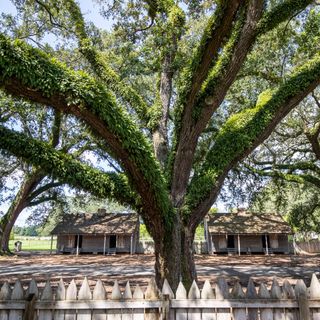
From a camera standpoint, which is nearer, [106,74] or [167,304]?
[167,304]

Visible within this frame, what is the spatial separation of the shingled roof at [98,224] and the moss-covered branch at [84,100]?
27.5 metres

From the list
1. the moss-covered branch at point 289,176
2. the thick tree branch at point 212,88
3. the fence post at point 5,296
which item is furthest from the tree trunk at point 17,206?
the fence post at point 5,296

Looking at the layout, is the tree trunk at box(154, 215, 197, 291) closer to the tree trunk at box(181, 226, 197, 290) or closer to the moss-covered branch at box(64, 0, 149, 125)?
the tree trunk at box(181, 226, 197, 290)

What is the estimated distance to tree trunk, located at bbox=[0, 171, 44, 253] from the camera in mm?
24469

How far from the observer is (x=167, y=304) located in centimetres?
348

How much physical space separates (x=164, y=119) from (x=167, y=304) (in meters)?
5.47

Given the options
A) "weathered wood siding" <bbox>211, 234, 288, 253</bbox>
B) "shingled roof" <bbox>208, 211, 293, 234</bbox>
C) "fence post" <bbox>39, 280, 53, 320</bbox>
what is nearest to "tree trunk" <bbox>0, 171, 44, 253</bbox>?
"shingled roof" <bbox>208, 211, 293, 234</bbox>

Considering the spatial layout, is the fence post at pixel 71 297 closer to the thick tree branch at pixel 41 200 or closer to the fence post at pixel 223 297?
the fence post at pixel 223 297

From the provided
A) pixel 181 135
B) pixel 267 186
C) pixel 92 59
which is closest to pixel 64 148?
pixel 267 186

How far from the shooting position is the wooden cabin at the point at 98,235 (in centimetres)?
3164

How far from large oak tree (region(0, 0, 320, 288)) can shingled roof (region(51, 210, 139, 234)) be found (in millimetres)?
25422

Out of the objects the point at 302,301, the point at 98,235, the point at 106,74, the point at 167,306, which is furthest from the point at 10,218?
the point at 302,301

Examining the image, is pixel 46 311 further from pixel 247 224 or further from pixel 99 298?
pixel 247 224

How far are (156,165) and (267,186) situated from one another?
16079 millimetres
